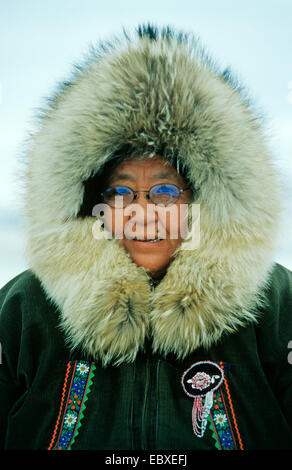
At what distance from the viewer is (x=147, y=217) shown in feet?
4.60

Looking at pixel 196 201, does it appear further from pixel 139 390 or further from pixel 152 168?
pixel 139 390

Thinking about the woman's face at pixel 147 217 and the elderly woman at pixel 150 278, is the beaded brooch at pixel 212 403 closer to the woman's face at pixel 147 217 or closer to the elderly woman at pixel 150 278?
the elderly woman at pixel 150 278

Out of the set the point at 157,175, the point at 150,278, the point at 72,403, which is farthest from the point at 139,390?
the point at 157,175

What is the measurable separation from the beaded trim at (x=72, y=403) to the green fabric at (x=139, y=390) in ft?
0.05

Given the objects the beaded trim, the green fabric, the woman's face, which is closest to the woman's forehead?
the woman's face

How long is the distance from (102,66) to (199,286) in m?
0.78

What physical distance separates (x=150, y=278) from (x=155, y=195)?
0.91 ft

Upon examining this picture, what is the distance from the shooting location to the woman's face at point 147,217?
141 centimetres

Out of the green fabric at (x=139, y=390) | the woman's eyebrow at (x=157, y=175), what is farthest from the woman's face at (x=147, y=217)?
the green fabric at (x=139, y=390)

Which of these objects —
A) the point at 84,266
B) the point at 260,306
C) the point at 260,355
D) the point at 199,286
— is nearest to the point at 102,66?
the point at 84,266

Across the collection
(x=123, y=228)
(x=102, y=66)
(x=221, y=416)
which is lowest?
(x=221, y=416)

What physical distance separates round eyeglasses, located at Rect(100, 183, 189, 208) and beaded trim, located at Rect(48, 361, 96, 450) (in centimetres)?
53
